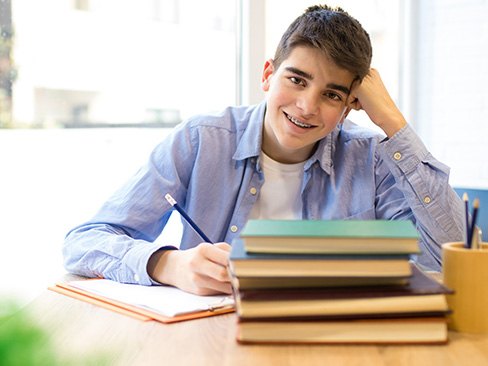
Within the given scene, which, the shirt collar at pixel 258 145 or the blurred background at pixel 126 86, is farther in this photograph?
the blurred background at pixel 126 86

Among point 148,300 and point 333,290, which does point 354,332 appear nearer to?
point 333,290

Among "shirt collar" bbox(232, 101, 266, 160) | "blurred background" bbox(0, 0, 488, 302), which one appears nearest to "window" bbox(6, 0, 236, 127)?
"blurred background" bbox(0, 0, 488, 302)

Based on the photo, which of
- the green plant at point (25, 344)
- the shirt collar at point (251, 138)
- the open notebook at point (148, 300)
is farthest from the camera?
the shirt collar at point (251, 138)

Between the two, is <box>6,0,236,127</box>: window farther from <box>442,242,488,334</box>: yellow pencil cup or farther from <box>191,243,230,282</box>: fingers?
<box>442,242,488,334</box>: yellow pencil cup

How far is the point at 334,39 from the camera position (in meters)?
1.37

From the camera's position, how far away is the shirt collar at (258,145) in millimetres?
1520

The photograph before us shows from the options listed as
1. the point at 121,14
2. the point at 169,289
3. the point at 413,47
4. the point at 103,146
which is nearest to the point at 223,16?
the point at 121,14

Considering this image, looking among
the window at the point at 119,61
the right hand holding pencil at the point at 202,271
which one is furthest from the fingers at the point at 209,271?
the window at the point at 119,61

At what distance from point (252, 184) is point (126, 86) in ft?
2.70

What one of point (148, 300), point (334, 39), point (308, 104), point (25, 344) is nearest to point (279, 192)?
point (308, 104)

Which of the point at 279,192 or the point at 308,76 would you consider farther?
the point at 279,192

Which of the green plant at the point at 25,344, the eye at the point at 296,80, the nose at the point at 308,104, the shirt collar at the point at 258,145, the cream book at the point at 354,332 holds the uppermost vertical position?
the eye at the point at 296,80

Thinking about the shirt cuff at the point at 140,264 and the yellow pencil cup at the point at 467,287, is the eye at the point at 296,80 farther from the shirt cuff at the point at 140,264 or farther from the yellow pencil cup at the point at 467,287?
the yellow pencil cup at the point at 467,287

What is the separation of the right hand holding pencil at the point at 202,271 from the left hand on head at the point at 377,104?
2.00ft
